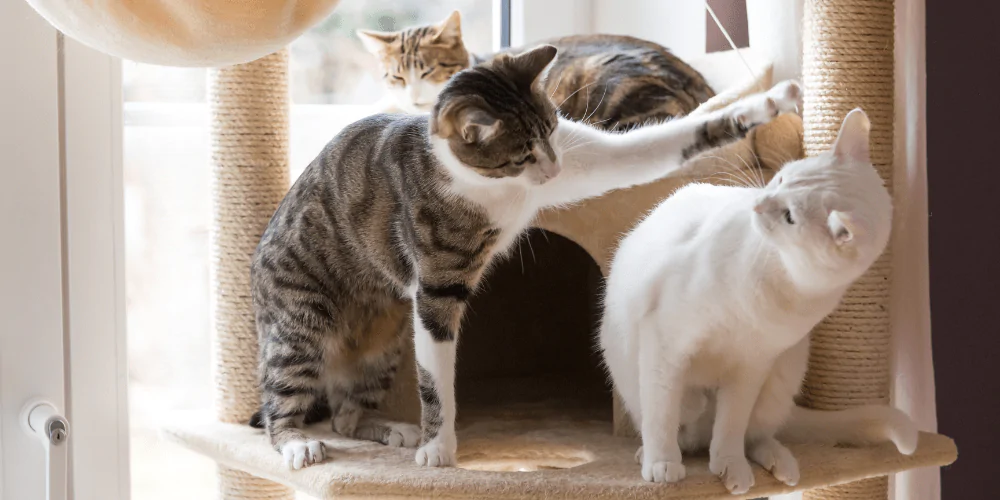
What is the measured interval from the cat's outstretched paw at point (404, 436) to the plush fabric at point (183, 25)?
0.70 metres

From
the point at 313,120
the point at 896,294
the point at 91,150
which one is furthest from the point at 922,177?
the point at 91,150

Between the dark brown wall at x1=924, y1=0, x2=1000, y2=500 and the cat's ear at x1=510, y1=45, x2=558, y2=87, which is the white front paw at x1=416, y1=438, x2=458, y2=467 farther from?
the dark brown wall at x1=924, y1=0, x2=1000, y2=500

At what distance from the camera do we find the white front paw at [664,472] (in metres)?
1.27

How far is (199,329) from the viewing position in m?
2.19

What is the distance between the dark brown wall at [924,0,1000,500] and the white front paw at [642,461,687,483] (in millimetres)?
712

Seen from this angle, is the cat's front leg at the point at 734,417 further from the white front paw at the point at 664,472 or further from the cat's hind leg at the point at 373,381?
the cat's hind leg at the point at 373,381

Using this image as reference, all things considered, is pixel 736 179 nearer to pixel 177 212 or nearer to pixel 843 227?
pixel 843 227

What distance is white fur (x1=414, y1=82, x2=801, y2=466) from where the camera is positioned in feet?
4.33

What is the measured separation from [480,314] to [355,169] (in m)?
0.80

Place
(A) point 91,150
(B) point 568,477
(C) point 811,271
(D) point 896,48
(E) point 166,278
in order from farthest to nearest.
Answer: (E) point 166,278 < (A) point 91,150 < (D) point 896,48 < (B) point 568,477 < (C) point 811,271

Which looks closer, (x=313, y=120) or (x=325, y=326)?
(x=325, y=326)

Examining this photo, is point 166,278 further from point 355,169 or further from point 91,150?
point 355,169

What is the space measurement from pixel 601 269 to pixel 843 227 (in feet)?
1.98

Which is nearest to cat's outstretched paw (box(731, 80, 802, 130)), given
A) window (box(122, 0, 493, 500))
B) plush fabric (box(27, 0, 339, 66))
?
plush fabric (box(27, 0, 339, 66))
